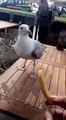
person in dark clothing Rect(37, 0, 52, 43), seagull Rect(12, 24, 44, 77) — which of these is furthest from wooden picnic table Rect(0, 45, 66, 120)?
person in dark clothing Rect(37, 0, 52, 43)

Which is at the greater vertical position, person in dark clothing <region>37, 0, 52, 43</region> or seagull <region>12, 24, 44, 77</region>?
seagull <region>12, 24, 44, 77</region>

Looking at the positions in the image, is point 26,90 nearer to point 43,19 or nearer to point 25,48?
point 25,48

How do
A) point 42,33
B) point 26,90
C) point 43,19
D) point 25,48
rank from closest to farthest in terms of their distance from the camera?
point 26,90
point 25,48
point 43,19
point 42,33

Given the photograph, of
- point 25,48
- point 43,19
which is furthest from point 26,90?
point 43,19

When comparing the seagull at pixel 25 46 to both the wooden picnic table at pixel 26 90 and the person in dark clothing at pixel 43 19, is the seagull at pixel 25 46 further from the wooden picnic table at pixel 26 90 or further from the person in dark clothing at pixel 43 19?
the person in dark clothing at pixel 43 19

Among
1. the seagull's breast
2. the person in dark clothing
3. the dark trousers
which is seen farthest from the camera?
A: the dark trousers

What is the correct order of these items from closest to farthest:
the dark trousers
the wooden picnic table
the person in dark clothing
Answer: the wooden picnic table < the person in dark clothing < the dark trousers

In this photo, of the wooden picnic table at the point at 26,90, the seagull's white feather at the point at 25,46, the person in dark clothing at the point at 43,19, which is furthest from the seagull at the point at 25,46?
the person in dark clothing at the point at 43,19

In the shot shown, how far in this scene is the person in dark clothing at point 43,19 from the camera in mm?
2319

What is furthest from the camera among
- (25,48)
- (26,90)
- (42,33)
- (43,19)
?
(42,33)

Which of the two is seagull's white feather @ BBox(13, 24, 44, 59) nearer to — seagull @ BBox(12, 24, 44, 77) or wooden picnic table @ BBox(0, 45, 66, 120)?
seagull @ BBox(12, 24, 44, 77)

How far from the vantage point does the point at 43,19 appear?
2.41m

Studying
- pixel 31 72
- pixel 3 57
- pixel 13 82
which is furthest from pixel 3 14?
pixel 13 82

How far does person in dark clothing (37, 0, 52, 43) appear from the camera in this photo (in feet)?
7.61
